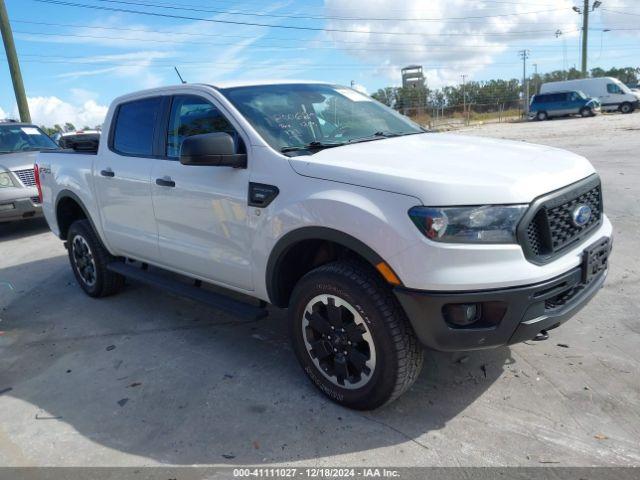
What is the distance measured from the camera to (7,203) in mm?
8398

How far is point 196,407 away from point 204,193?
137cm

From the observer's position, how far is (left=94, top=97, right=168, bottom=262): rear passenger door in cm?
425

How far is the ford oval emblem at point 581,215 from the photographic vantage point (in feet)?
9.36

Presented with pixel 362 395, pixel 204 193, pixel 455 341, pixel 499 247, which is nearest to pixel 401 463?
pixel 362 395

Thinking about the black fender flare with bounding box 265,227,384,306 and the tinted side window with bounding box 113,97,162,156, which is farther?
the tinted side window with bounding box 113,97,162,156

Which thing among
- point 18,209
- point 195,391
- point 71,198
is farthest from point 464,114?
point 195,391

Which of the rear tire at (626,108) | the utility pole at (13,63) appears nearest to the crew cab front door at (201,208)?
the utility pole at (13,63)

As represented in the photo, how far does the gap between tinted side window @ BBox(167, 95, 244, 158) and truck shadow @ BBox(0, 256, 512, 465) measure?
154cm

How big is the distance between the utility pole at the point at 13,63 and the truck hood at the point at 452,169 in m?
17.0

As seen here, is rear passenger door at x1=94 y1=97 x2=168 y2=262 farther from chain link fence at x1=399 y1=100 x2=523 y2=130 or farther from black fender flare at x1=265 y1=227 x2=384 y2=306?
chain link fence at x1=399 y1=100 x2=523 y2=130

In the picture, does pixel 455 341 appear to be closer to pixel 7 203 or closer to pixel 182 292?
pixel 182 292

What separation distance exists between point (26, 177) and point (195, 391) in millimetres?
6894

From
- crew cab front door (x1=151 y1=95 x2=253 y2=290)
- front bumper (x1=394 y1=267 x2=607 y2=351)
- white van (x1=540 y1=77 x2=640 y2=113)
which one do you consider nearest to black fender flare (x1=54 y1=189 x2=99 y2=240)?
crew cab front door (x1=151 y1=95 x2=253 y2=290)

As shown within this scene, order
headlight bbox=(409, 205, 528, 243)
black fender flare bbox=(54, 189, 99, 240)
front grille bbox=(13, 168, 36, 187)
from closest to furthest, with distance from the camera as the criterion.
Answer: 1. headlight bbox=(409, 205, 528, 243)
2. black fender flare bbox=(54, 189, 99, 240)
3. front grille bbox=(13, 168, 36, 187)
